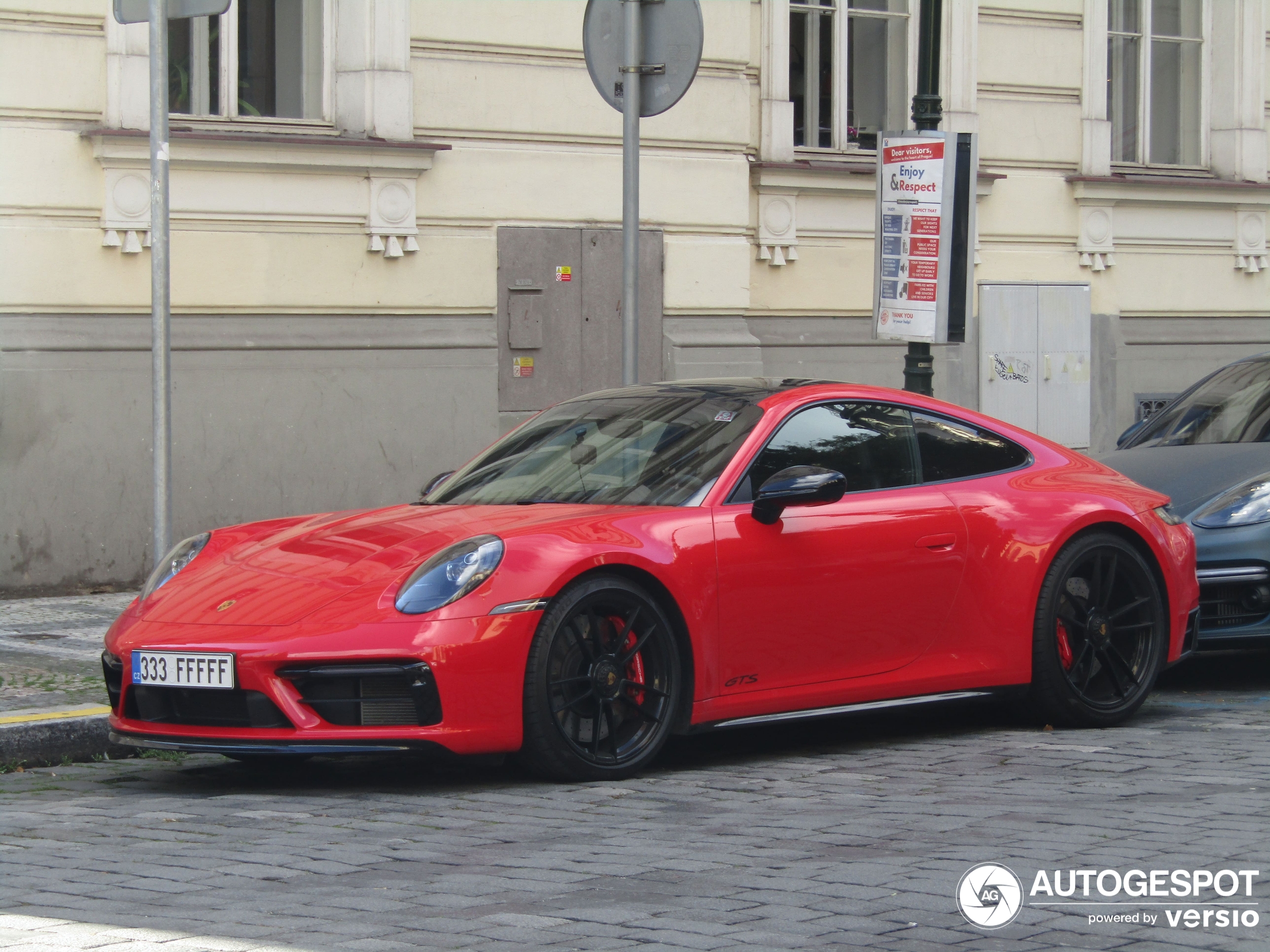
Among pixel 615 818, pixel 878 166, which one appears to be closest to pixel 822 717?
pixel 615 818

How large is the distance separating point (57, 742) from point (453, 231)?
19.8 feet

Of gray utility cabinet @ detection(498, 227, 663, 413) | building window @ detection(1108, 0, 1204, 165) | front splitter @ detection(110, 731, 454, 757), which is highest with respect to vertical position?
building window @ detection(1108, 0, 1204, 165)

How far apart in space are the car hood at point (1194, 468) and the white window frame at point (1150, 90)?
7.15 metres

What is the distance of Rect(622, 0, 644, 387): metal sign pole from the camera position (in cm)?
764

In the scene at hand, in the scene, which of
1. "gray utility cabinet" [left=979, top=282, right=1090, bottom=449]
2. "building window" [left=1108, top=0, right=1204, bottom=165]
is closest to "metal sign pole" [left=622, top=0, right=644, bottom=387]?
"gray utility cabinet" [left=979, top=282, right=1090, bottom=449]

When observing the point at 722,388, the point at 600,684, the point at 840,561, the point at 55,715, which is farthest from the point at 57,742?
the point at 840,561

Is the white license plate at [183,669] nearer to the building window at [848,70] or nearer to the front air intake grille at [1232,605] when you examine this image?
Answer: the front air intake grille at [1232,605]

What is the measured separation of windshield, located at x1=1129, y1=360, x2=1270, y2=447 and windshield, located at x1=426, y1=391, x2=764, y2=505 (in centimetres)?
328

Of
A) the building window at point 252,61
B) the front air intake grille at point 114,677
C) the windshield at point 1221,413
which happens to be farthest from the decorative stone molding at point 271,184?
the front air intake grille at point 114,677

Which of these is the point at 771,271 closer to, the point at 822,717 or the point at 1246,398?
the point at 1246,398

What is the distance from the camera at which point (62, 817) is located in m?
5.30

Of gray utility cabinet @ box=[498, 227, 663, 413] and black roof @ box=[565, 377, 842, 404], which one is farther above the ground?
gray utility cabinet @ box=[498, 227, 663, 413]

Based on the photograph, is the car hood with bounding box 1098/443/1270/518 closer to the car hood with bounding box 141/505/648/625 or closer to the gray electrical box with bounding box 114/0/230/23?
the car hood with bounding box 141/505/648/625

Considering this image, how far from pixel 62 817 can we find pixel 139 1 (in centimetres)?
356
